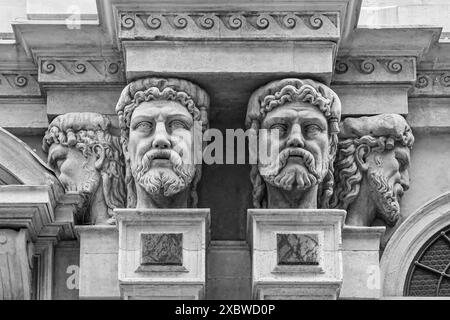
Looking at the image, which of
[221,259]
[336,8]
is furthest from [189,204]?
[336,8]

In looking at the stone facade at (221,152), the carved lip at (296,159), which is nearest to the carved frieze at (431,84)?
the stone facade at (221,152)

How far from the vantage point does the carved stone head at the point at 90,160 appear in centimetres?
2767

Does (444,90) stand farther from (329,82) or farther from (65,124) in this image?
(65,124)

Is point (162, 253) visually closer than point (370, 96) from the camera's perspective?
Yes

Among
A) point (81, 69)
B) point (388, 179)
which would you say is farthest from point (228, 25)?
point (388, 179)

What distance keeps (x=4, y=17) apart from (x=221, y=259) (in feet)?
11.1

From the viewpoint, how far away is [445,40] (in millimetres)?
28234

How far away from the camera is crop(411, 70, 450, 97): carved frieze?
92.7 ft

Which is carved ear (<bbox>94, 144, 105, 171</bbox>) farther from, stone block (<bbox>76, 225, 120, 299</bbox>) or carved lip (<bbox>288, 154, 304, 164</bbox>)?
carved lip (<bbox>288, 154, 304, 164</bbox>)

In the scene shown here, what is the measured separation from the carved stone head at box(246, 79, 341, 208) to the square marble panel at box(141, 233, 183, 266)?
997mm

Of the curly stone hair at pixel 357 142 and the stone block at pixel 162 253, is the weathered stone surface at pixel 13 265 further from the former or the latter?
the curly stone hair at pixel 357 142

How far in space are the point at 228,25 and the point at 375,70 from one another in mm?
1598

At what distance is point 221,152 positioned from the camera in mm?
27922

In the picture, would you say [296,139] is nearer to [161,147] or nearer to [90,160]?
[161,147]
